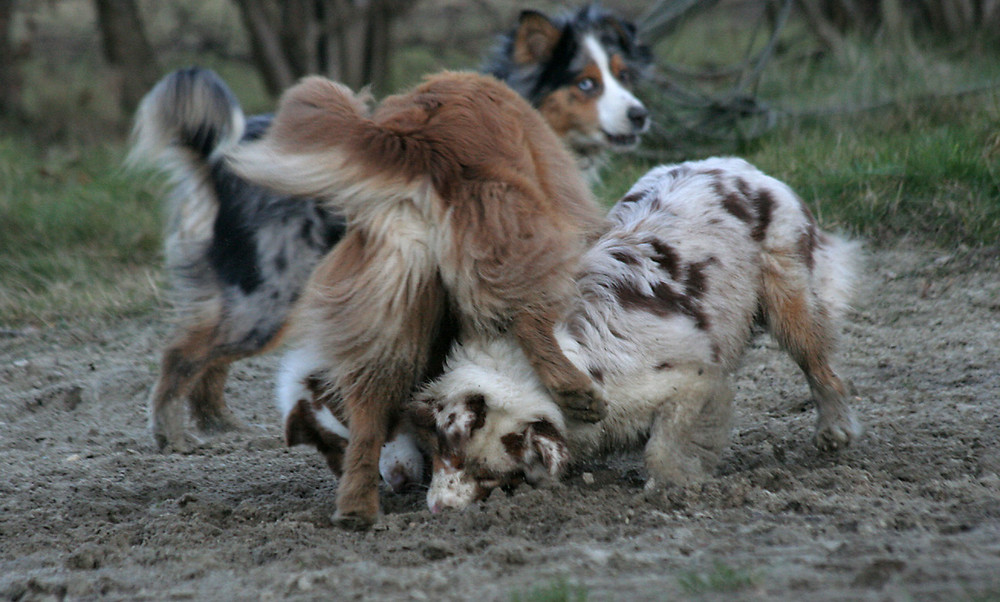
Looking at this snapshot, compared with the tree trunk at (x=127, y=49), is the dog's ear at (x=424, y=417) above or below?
above

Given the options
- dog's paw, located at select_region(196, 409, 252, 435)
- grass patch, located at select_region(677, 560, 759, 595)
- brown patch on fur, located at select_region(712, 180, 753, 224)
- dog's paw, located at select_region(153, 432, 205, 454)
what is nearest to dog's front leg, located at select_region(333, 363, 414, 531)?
grass patch, located at select_region(677, 560, 759, 595)

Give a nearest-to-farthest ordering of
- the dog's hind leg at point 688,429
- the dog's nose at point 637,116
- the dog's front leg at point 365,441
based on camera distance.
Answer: the dog's front leg at point 365,441
the dog's hind leg at point 688,429
the dog's nose at point 637,116

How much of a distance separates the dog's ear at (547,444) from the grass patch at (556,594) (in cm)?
92

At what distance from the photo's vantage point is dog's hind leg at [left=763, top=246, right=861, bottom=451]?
4184 mm

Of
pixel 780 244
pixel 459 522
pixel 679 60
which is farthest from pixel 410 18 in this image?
pixel 459 522

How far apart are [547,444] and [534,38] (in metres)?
4.38

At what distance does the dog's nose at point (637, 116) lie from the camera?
7.23 meters

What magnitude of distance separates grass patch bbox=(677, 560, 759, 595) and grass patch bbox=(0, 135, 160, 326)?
5274mm

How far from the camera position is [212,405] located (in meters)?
5.26

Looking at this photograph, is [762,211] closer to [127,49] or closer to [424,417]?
[424,417]

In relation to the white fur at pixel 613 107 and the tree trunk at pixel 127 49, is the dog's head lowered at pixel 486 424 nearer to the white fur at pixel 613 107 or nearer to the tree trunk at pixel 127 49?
the white fur at pixel 613 107

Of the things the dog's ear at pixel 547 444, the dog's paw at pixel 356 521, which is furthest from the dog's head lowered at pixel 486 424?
the dog's paw at pixel 356 521

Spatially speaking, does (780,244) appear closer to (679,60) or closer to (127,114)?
(679,60)

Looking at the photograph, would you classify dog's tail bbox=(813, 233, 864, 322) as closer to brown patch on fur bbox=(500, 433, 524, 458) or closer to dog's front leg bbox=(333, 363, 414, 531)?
brown patch on fur bbox=(500, 433, 524, 458)
